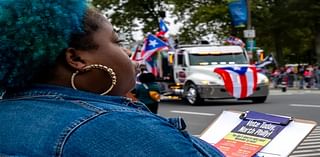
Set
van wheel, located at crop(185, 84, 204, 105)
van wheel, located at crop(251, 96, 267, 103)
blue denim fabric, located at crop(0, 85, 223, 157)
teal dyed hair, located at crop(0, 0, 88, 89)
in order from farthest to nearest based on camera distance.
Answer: van wheel, located at crop(251, 96, 267, 103) < van wheel, located at crop(185, 84, 204, 105) < teal dyed hair, located at crop(0, 0, 88, 89) < blue denim fabric, located at crop(0, 85, 223, 157)

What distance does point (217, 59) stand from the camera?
63.9 feet

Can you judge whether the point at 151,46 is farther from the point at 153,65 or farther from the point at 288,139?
the point at 288,139

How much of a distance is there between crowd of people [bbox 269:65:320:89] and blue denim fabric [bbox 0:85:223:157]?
28318mm

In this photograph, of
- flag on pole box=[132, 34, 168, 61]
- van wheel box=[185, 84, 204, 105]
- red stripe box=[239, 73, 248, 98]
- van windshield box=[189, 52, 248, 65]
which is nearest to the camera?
red stripe box=[239, 73, 248, 98]

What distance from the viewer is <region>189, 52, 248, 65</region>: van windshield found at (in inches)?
763

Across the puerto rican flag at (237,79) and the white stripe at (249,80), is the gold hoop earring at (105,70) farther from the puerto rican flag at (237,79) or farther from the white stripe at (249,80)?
the white stripe at (249,80)

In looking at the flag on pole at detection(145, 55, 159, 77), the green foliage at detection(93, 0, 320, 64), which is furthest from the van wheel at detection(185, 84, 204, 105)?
→ the green foliage at detection(93, 0, 320, 64)

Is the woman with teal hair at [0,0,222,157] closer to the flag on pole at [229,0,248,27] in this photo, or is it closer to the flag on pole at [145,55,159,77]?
the flag on pole at [145,55,159,77]

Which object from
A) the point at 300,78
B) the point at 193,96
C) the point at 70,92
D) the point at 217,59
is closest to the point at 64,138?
the point at 70,92

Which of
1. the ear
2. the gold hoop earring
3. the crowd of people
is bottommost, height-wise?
the crowd of people

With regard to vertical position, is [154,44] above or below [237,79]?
above

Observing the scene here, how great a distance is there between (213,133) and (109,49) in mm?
1393

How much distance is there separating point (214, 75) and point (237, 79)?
2.56 ft

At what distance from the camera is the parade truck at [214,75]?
18.4 m
